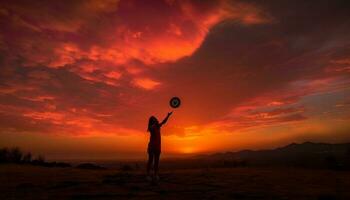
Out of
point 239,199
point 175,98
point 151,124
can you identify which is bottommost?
point 239,199

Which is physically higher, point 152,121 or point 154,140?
point 152,121

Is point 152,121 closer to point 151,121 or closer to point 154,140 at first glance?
point 151,121

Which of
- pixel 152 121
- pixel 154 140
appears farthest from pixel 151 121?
pixel 154 140

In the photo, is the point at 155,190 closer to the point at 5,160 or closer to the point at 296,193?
the point at 296,193

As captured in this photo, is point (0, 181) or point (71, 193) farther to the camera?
point (0, 181)

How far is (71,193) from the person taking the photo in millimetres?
9344

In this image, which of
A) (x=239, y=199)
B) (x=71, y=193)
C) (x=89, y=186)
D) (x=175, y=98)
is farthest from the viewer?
(x=175, y=98)

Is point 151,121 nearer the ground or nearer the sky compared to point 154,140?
nearer the sky

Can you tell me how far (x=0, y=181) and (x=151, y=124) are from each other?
20.8 ft

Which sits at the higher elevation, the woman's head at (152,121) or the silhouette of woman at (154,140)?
the woman's head at (152,121)

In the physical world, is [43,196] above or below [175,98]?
below

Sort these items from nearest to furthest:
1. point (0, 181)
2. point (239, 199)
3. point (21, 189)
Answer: point (239, 199), point (21, 189), point (0, 181)

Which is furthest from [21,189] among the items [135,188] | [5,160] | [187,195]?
[5,160]

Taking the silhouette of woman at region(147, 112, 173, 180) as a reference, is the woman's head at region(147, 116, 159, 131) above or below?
above
